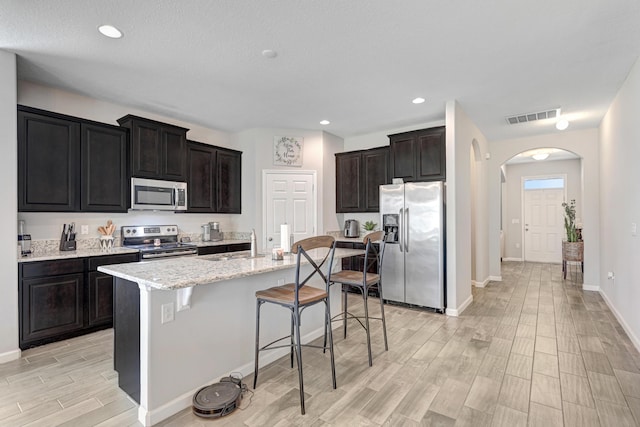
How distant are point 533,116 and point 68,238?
20.5 ft

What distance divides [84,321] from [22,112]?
2.20 metres

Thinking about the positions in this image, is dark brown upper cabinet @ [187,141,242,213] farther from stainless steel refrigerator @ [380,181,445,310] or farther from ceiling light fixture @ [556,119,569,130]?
ceiling light fixture @ [556,119,569,130]

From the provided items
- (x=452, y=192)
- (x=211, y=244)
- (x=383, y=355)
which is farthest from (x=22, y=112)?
(x=452, y=192)

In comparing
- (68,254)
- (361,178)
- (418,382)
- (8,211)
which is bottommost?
(418,382)

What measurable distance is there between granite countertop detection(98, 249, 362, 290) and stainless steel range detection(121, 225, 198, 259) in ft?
5.30

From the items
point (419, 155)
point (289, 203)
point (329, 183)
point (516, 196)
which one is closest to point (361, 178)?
point (329, 183)

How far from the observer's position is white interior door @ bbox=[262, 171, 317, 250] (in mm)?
5266

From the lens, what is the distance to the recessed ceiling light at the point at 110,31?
241 cm

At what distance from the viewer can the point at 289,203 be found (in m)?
5.35

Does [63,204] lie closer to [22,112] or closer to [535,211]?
[22,112]

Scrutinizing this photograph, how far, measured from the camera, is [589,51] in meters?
2.80

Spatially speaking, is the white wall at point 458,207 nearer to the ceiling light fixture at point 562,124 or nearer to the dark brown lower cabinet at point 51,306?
the ceiling light fixture at point 562,124

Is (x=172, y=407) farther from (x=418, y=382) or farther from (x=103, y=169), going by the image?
(x=103, y=169)

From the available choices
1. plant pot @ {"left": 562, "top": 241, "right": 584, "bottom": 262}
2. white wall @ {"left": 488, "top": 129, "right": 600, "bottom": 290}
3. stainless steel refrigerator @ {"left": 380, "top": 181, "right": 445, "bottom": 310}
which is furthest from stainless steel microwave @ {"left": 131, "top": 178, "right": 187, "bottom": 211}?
plant pot @ {"left": 562, "top": 241, "right": 584, "bottom": 262}
